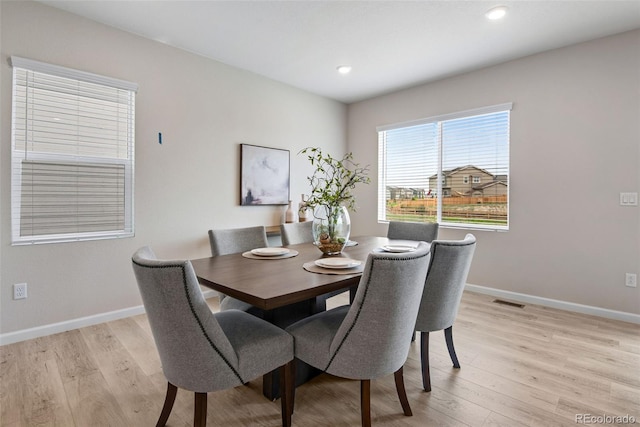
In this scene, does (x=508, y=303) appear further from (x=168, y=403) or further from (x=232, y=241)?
(x=168, y=403)

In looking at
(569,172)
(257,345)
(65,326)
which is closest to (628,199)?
(569,172)

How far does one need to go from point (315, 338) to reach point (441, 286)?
78 cm

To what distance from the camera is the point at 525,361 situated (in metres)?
2.19

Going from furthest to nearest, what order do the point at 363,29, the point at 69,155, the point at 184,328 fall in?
the point at 363,29 < the point at 69,155 < the point at 184,328

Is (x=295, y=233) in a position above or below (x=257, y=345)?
above

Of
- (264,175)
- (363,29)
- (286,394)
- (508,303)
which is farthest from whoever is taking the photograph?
(264,175)

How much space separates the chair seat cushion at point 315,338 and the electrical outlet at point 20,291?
2.28 m

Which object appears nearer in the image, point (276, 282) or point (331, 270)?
point (276, 282)

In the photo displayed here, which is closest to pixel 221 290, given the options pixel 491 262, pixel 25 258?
pixel 25 258

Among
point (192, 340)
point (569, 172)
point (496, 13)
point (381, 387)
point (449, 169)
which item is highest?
point (496, 13)

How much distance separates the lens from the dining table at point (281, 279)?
135cm

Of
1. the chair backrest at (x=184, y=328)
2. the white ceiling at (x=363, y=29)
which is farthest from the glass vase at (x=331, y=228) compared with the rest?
the white ceiling at (x=363, y=29)

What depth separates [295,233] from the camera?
2971mm

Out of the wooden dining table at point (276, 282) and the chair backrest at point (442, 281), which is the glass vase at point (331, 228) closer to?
the wooden dining table at point (276, 282)
